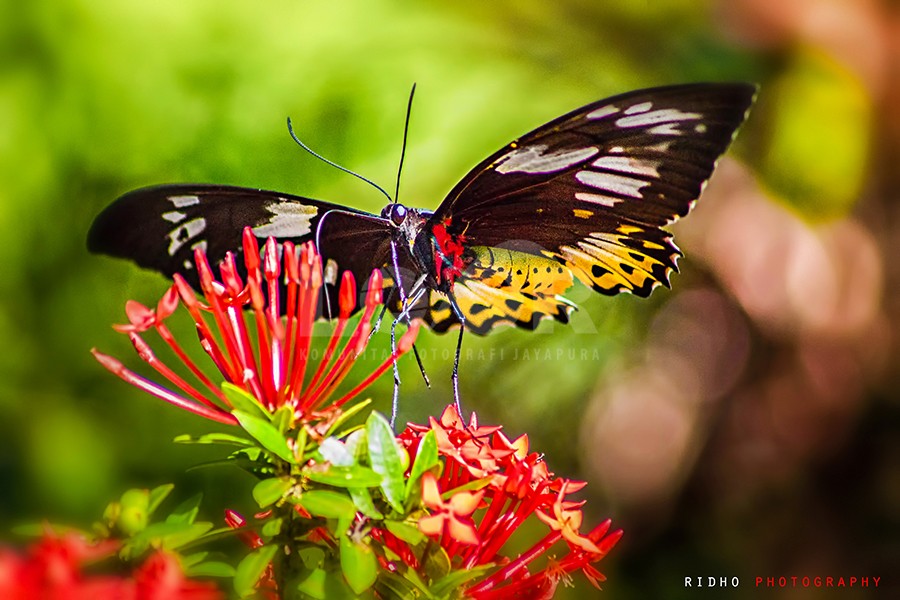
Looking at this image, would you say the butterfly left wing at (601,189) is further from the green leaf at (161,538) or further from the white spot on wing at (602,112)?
the green leaf at (161,538)

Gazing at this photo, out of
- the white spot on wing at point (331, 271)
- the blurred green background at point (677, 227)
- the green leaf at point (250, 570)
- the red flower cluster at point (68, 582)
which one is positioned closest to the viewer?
the red flower cluster at point (68, 582)

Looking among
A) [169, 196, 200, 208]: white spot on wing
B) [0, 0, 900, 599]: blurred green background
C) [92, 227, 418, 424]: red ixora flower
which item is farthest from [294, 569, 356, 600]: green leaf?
[0, 0, 900, 599]: blurred green background

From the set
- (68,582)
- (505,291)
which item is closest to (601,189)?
(505,291)

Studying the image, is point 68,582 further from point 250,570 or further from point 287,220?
point 287,220

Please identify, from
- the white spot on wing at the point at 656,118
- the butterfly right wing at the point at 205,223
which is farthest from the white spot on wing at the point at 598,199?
the butterfly right wing at the point at 205,223

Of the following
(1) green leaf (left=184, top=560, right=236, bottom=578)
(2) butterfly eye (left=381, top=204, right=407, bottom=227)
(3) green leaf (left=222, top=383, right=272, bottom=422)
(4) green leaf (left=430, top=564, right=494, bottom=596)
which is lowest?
(4) green leaf (left=430, top=564, right=494, bottom=596)

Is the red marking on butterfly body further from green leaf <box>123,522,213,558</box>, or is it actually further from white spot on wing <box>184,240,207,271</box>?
green leaf <box>123,522,213,558</box>

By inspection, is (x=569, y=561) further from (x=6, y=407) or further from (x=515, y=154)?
(x=6, y=407)
